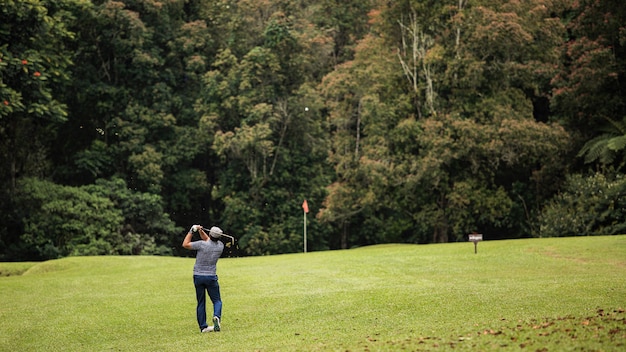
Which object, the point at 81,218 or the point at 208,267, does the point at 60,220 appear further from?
the point at 208,267

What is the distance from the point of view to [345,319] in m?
15.3

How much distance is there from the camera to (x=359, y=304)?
55.9 ft

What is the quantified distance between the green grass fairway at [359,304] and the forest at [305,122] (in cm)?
992

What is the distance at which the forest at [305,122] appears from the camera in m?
36.0

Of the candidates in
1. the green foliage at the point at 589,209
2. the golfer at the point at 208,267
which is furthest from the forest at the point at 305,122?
the golfer at the point at 208,267

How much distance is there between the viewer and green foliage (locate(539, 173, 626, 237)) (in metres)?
31.8

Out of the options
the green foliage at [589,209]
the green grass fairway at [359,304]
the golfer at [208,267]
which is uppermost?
the green foliage at [589,209]

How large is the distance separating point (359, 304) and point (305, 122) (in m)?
29.3

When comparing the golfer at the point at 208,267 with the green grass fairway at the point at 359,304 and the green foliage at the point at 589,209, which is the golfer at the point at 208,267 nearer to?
the green grass fairway at the point at 359,304

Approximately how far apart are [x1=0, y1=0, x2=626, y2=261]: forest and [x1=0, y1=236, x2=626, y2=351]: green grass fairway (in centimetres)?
992

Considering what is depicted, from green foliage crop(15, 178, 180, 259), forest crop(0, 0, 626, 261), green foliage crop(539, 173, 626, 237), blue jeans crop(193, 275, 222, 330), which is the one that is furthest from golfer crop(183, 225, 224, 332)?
green foliage crop(15, 178, 180, 259)

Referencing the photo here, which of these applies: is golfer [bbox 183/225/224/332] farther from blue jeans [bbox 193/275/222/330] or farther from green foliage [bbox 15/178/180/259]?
green foliage [bbox 15/178/180/259]

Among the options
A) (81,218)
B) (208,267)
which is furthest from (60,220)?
(208,267)

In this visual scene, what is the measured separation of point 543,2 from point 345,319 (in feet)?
92.2
